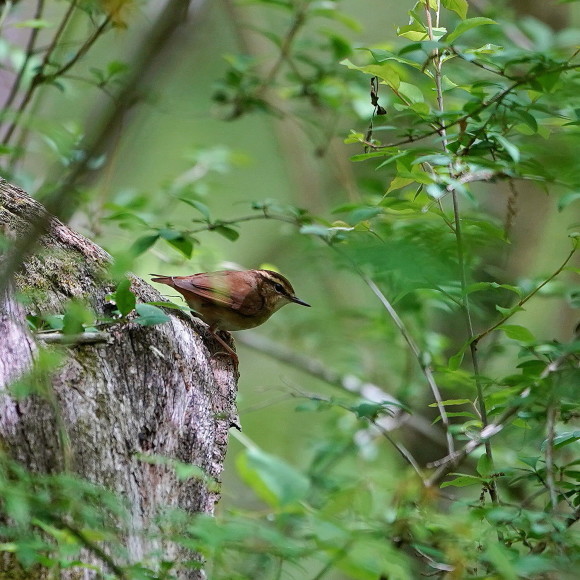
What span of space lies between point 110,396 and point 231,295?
4.26ft

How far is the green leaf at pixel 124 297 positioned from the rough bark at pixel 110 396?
249 millimetres

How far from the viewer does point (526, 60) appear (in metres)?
2.19

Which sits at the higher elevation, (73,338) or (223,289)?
(223,289)

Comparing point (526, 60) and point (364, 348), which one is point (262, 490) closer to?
point (526, 60)

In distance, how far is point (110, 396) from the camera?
2.40 m

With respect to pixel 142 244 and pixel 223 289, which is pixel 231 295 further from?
pixel 142 244

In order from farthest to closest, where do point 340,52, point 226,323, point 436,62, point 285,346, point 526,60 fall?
point 285,346 → point 340,52 → point 226,323 → point 436,62 → point 526,60

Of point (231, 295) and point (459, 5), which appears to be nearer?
point (459, 5)

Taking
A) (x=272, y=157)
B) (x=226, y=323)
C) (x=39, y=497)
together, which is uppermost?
(x=272, y=157)

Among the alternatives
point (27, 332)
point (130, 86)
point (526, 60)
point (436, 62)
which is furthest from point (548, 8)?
point (130, 86)

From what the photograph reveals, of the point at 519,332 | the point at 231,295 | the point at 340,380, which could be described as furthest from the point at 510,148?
the point at 340,380

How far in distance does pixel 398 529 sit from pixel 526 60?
1.35 meters

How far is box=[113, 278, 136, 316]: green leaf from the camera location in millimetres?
2219

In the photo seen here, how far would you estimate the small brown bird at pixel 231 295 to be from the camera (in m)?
3.49
